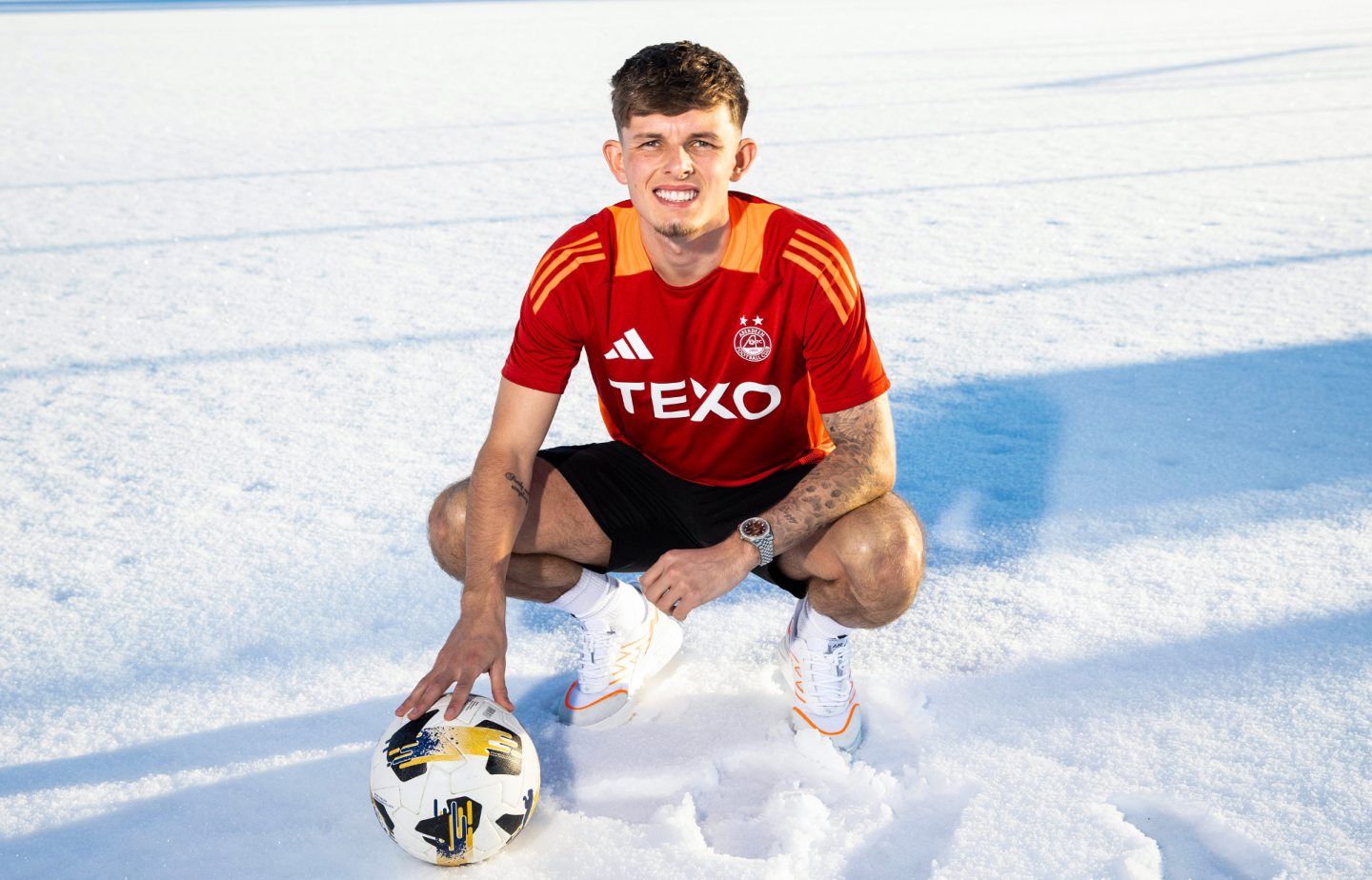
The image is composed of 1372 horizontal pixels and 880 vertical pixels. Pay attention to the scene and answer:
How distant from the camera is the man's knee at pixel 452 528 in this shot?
244 cm

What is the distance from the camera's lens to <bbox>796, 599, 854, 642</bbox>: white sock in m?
2.42

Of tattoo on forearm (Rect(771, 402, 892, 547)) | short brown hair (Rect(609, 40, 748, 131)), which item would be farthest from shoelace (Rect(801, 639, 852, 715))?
short brown hair (Rect(609, 40, 748, 131))

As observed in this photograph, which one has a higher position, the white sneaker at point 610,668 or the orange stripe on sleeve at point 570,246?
the orange stripe on sleeve at point 570,246

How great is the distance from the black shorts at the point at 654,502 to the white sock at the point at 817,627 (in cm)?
7

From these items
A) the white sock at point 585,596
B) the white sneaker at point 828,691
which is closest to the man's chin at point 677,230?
the white sock at point 585,596

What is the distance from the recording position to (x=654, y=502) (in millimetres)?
2582

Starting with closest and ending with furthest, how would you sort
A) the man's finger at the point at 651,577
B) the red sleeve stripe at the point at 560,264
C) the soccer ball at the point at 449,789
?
the soccer ball at the point at 449,789 < the man's finger at the point at 651,577 < the red sleeve stripe at the point at 560,264

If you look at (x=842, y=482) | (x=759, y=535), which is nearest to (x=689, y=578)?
(x=759, y=535)

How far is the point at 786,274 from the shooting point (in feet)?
7.75

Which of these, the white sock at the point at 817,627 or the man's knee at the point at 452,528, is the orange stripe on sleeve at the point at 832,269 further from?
the man's knee at the point at 452,528

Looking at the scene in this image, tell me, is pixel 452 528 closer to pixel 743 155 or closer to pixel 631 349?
pixel 631 349

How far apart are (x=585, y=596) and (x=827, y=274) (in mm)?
896

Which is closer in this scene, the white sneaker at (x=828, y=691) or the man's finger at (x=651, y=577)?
the man's finger at (x=651, y=577)

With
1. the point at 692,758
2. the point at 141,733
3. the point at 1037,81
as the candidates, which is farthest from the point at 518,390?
→ the point at 1037,81
